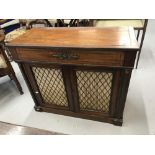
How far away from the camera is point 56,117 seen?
5.31ft

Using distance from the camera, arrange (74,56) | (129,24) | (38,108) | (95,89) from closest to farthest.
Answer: (74,56) < (95,89) < (38,108) < (129,24)

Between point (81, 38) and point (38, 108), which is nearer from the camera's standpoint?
point (81, 38)

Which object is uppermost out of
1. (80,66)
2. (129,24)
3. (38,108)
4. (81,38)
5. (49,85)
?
(81,38)

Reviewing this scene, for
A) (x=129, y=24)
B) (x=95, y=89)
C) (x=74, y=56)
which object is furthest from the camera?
(x=129, y=24)

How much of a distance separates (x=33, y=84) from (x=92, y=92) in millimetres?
544

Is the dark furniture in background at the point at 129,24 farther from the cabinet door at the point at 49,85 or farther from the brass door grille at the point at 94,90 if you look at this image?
the cabinet door at the point at 49,85

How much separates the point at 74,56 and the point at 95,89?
0.36 m

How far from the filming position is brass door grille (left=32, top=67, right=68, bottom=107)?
1.32 meters

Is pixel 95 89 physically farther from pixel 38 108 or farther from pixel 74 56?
pixel 38 108

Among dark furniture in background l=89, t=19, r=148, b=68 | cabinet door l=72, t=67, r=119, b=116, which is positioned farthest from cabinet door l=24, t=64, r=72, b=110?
dark furniture in background l=89, t=19, r=148, b=68

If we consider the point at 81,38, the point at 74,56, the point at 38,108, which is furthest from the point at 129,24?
the point at 38,108

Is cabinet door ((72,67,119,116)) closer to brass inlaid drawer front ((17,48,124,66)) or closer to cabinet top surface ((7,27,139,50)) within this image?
brass inlaid drawer front ((17,48,124,66))

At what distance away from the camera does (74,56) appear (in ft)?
3.62

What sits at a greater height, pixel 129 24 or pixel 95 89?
pixel 129 24
